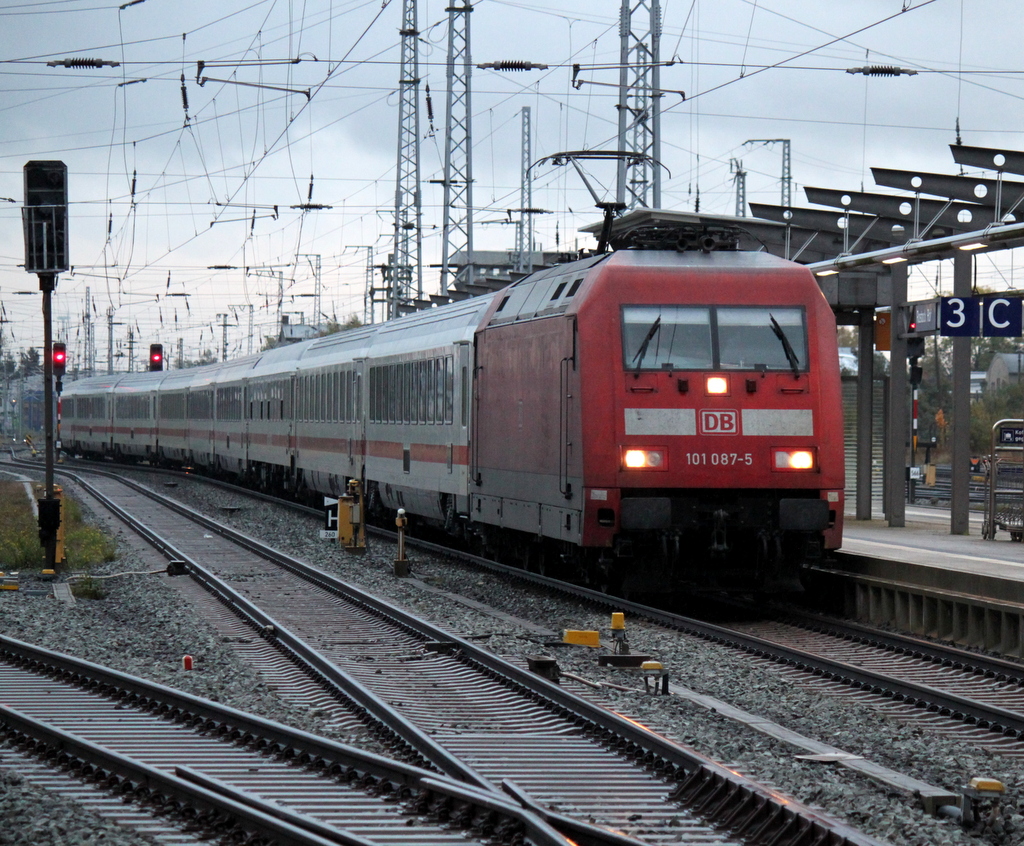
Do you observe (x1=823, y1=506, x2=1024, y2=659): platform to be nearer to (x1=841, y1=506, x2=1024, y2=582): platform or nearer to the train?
(x1=841, y1=506, x2=1024, y2=582): platform

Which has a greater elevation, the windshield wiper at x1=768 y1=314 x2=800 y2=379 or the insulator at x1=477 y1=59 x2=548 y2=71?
the insulator at x1=477 y1=59 x2=548 y2=71

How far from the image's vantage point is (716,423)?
13320 millimetres

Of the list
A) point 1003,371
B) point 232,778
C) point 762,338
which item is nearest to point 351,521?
point 762,338

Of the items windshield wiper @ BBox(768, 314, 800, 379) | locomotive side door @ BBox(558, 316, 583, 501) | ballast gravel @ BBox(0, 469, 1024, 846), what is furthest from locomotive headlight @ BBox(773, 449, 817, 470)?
ballast gravel @ BBox(0, 469, 1024, 846)

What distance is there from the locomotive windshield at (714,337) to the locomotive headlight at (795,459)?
2.56 ft

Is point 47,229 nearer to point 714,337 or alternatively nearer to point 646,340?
point 646,340

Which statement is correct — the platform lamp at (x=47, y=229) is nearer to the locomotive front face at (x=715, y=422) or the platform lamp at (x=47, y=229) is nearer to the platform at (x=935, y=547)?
the locomotive front face at (x=715, y=422)

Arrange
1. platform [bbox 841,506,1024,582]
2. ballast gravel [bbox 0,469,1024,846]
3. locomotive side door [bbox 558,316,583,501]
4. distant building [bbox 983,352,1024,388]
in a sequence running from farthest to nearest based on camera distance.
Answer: distant building [bbox 983,352,1024,388]
platform [bbox 841,506,1024,582]
locomotive side door [bbox 558,316,583,501]
ballast gravel [bbox 0,469,1024,846]

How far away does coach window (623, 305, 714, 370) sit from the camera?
44.0 ft

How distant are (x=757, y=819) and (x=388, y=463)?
1778 centimetres

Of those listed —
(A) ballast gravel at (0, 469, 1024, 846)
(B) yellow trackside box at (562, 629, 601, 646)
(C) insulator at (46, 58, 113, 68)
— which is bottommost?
(A) ballast gravel at (0, 469, 1024, 846)

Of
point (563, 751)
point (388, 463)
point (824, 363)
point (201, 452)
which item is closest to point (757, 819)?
point (563, 751)

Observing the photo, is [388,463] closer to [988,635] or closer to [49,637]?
[49,637]

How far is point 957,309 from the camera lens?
17.9 metres
